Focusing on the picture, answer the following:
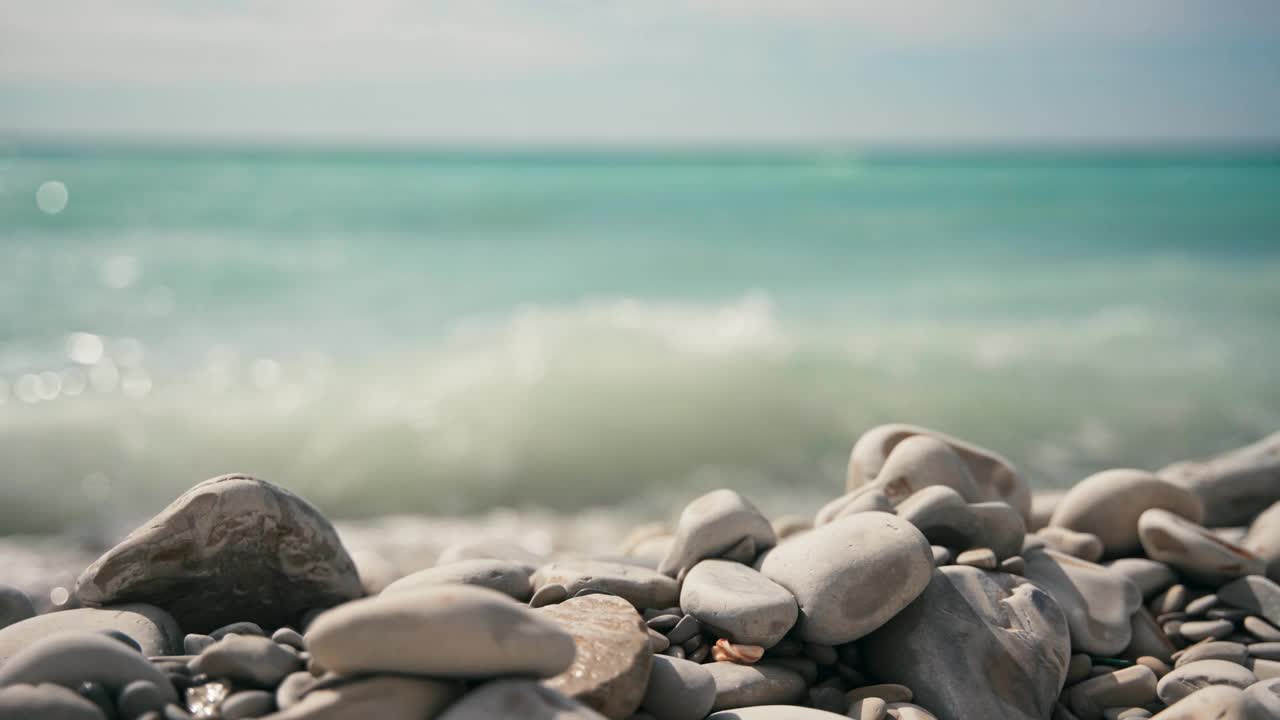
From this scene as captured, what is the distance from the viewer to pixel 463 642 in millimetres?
2266


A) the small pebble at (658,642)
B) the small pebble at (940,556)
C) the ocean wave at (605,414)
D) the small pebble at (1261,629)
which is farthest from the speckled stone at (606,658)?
the ocean wave at (605,414)

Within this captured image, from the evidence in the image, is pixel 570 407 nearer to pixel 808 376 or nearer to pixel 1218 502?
pixel 808 376

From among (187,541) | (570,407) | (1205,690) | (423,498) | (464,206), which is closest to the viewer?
(1205,690)

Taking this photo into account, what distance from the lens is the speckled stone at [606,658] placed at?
2.46 metres

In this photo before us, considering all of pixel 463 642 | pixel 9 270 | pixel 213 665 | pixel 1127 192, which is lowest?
pixel 1127 192

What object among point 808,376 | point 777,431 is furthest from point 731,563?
point 808,376

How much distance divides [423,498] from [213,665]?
4666 millimetres

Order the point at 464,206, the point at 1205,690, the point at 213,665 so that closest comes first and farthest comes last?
the point at 213,665 < the point at 1205,690 < the point at 464,206

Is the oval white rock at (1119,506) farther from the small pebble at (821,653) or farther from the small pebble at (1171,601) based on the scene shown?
the small pebble at (821,653)

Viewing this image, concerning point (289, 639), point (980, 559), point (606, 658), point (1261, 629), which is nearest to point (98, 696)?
point (289, 639)

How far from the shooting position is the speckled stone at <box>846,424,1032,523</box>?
4195 mm

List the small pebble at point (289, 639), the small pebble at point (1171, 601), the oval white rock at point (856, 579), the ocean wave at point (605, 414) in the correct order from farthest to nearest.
Answer: 1. the ocean wave at point (605, 414)
2. the small pebble at point (1171, 601)
3. the oval white rock at point (856, 579)
4. the small pebble at point (289, 639)

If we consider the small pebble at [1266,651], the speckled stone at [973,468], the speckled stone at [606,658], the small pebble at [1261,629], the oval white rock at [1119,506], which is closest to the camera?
the speckled stone at [606,658]

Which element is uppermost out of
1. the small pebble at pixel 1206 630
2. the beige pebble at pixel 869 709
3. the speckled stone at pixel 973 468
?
the speckled stone at pixel 973 468
